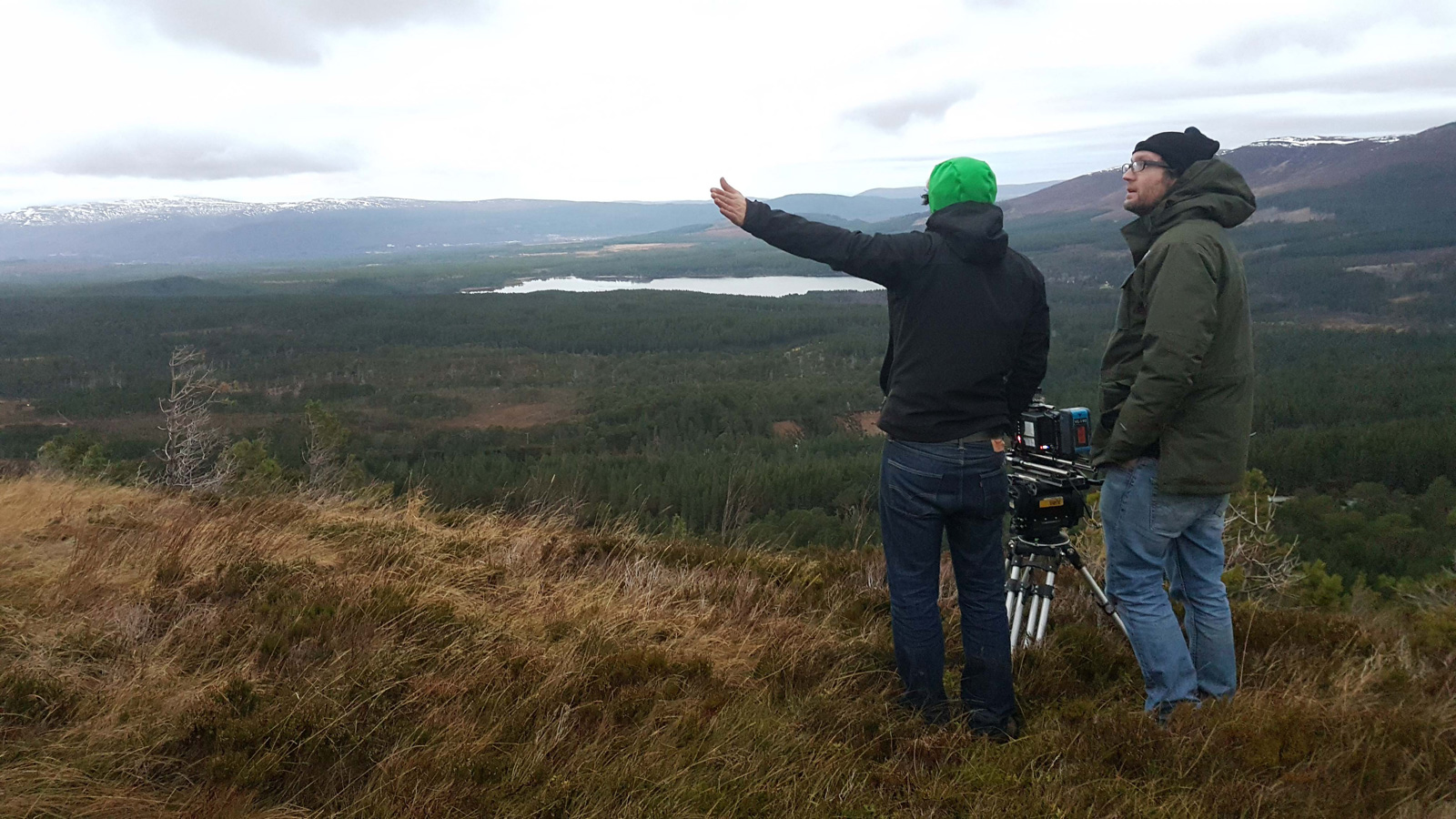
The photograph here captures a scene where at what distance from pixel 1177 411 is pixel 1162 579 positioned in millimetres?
565

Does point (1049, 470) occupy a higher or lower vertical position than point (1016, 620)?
higher

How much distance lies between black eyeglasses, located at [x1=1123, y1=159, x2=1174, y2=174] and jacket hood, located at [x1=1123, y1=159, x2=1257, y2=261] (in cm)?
7

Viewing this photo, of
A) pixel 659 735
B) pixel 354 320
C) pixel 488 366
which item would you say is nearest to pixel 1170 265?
pixel 659 735

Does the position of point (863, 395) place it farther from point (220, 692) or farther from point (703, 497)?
point (220, 692)

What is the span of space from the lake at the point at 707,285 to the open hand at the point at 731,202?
14960 centimetres

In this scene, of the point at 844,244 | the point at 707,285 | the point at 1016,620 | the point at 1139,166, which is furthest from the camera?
the point at 707,285

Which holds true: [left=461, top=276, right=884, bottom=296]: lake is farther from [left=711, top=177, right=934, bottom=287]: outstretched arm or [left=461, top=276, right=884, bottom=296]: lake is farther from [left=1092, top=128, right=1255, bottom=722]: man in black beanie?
[left=711, top=177, right=934, bottom=287]: outstretched arm

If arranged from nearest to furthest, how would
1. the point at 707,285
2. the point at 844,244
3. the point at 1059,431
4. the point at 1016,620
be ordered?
the point at 844,244
the point at 1059,431
the point at 1016,620
the point at 707,285

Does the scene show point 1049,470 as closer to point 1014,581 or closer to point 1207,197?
point 1014,581

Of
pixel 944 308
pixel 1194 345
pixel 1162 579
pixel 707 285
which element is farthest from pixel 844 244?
pixel 707 285

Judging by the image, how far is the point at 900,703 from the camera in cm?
290

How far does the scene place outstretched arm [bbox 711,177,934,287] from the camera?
2.58m

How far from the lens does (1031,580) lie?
11.3 ft

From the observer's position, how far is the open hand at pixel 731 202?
8.98 feet
